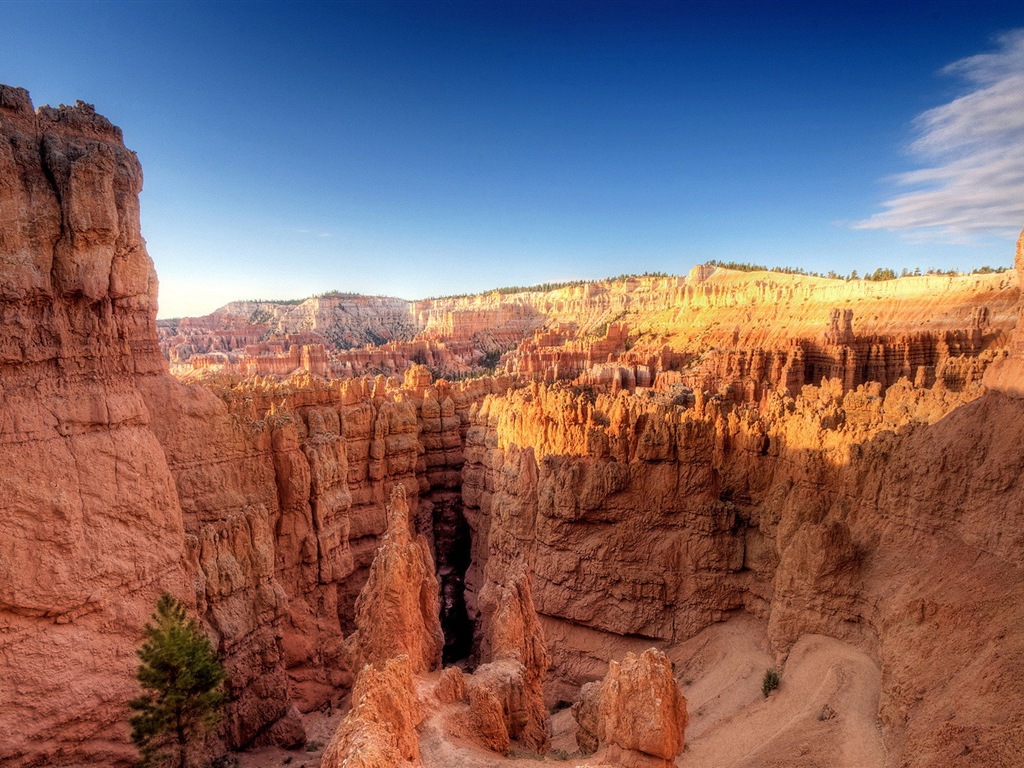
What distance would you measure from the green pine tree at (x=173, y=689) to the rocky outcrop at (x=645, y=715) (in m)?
8.08

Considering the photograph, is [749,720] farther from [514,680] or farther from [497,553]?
[497,553]

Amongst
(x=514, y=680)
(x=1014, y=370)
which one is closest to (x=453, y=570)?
(x=514, y=680)

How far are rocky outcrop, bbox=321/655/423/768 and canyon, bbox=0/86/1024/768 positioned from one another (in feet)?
0.18

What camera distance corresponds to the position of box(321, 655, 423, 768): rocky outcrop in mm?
7965

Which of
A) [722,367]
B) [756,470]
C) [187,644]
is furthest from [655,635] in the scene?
[722,367]

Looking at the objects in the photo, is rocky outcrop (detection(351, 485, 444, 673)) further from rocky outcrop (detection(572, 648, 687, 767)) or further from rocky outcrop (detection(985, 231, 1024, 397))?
rocky outcrop (detection(985, 231, 1024, 397))

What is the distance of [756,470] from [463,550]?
14577 millimetres

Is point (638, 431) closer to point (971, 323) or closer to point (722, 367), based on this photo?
point (722, 367)

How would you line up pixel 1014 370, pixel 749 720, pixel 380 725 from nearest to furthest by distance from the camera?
pixel 380 725 → pixel 1014 370 → pixel 749 720

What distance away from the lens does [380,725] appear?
28.9 ft

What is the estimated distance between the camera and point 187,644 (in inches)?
464

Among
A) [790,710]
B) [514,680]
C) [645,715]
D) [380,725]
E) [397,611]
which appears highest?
[380,725]

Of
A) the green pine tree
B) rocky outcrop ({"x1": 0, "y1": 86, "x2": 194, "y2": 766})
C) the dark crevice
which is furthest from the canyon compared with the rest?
the green pine tree

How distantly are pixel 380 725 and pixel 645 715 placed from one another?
161 inches
